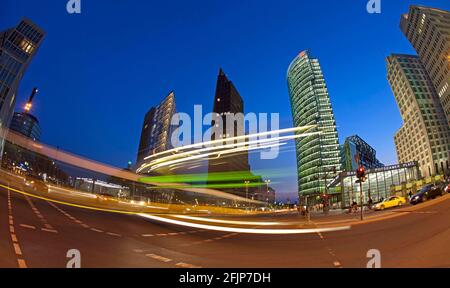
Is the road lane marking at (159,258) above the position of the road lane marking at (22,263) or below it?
below

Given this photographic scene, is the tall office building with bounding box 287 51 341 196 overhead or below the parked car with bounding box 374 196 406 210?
overhead

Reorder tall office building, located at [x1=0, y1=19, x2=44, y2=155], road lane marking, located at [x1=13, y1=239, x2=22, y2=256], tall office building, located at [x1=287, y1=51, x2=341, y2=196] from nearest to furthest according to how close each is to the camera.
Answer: road lane marking, located at [x1=13, y1=239, x2=22, y2=256]
tall office building, located at [x1=0, y1=19, x2=44, y2=155]
tall office building, located at [x1=287, y1=51, x2=341, y2=196]

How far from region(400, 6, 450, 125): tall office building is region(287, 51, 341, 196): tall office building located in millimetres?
51527

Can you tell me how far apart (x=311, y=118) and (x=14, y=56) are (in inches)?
4663

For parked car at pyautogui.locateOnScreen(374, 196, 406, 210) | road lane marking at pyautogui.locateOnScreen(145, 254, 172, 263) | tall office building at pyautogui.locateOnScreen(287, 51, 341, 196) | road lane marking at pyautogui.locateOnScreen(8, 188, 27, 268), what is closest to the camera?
road lane marking at pyautogui.locateOnScreen(8, 188, 27, 268)

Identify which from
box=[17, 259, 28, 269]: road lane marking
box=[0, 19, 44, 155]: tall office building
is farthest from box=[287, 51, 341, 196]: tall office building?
box=[17, 259, 28, 269]: road lane marking

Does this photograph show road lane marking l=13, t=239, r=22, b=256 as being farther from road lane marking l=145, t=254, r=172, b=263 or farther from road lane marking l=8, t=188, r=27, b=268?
road lane marking l=145, t=254, r=172, b=263

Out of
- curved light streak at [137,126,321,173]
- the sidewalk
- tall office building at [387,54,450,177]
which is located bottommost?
the sidewalk

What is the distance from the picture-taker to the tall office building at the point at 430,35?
61375 mm

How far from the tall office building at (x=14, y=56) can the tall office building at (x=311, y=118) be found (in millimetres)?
113482

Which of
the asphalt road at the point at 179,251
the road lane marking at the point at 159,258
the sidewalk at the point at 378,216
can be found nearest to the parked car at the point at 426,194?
the sidewalk at the point at 378,216

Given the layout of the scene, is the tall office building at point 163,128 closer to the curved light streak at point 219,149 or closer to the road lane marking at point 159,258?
the curved light streak at point 219,149

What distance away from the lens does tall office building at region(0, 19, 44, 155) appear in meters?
78.6
